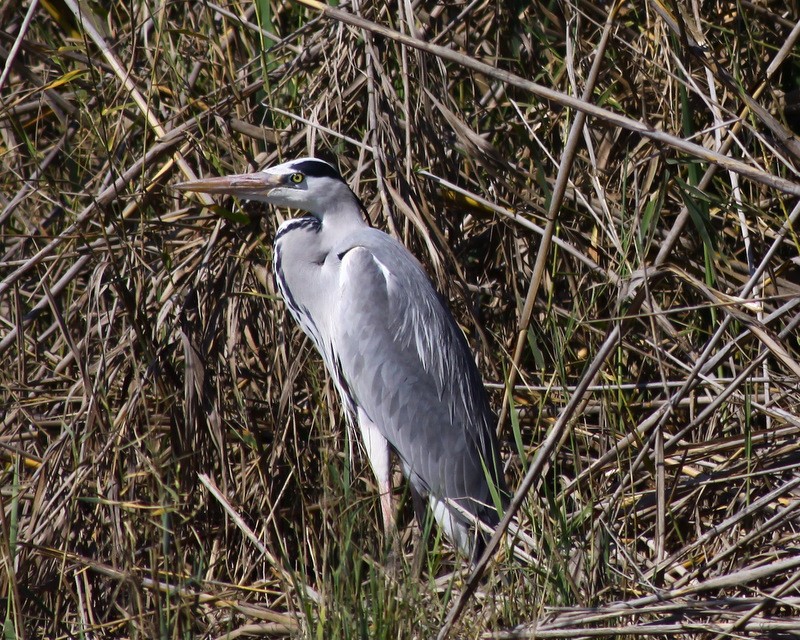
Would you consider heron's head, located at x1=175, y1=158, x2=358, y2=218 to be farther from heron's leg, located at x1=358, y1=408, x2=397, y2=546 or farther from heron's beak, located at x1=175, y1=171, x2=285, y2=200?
heron's leg, located at x1=358, y1=408, x2=397, y2=546

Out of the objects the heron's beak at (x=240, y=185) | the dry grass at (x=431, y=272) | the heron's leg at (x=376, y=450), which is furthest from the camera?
the heron's leg at (x=376, y=450)

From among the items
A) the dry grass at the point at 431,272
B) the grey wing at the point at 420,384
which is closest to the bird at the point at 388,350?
the grey wing at the point at 420,384

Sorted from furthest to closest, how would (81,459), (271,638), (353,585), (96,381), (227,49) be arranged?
(227,49)
(96,381)
(81,459)
(271,638)
(353,585)

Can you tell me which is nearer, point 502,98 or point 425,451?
point 425,451

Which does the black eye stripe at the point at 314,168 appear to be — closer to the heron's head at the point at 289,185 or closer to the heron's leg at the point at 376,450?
the heron's head at the point at 289,185

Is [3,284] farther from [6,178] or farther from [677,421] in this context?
[677,421]

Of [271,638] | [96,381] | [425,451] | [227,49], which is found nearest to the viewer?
[271,638]

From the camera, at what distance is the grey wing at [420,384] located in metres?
2.87

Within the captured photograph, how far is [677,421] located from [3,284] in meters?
2.09

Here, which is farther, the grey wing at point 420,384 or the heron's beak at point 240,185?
the grey wing at point 420,384

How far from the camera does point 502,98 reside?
3.32m

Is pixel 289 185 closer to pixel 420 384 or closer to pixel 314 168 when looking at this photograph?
pixel 314 168

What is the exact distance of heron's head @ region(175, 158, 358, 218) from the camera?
8.85 feet

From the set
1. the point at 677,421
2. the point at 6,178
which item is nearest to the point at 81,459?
the point at 6,178
